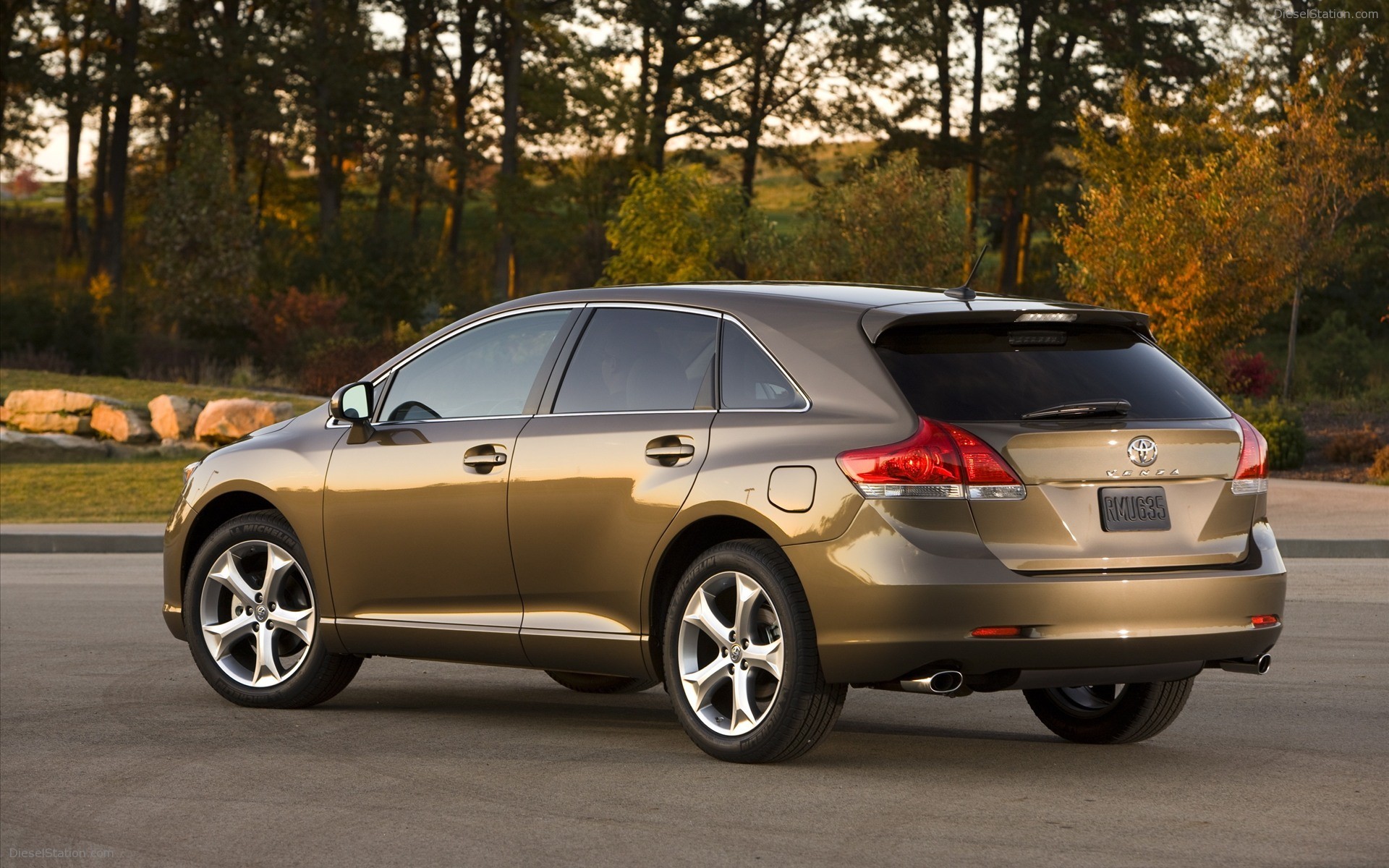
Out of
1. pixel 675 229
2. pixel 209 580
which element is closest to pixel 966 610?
pixel 209 580

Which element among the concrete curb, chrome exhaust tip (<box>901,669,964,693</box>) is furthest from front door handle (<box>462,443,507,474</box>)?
the concrete curb

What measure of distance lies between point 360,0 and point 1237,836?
198 ft

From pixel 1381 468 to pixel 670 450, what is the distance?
18176mm

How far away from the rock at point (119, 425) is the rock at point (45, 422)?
12.0 inches

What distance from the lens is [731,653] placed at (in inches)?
264

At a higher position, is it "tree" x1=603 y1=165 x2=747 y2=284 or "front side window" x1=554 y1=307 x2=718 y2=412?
"tree" x1=603 y1=165 x2=747 y2=284

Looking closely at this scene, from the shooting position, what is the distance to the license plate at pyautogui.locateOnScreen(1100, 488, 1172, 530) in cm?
634

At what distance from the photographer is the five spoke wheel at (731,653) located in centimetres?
662

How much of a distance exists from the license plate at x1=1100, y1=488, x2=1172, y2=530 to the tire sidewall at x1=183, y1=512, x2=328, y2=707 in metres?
3.55

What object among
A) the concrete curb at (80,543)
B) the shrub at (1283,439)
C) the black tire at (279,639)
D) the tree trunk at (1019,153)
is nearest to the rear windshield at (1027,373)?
the black tire at (279,639)

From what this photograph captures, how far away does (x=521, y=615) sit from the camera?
7.40 m

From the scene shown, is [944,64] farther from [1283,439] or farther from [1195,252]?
[1283,439]

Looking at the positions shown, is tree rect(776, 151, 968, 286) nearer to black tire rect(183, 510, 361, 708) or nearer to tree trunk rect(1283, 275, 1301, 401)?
tree trunk rect(1283, 275, 1301, 401)

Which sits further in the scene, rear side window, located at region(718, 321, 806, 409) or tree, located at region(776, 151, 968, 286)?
tree, located at region(776, 151, 968, 286)
